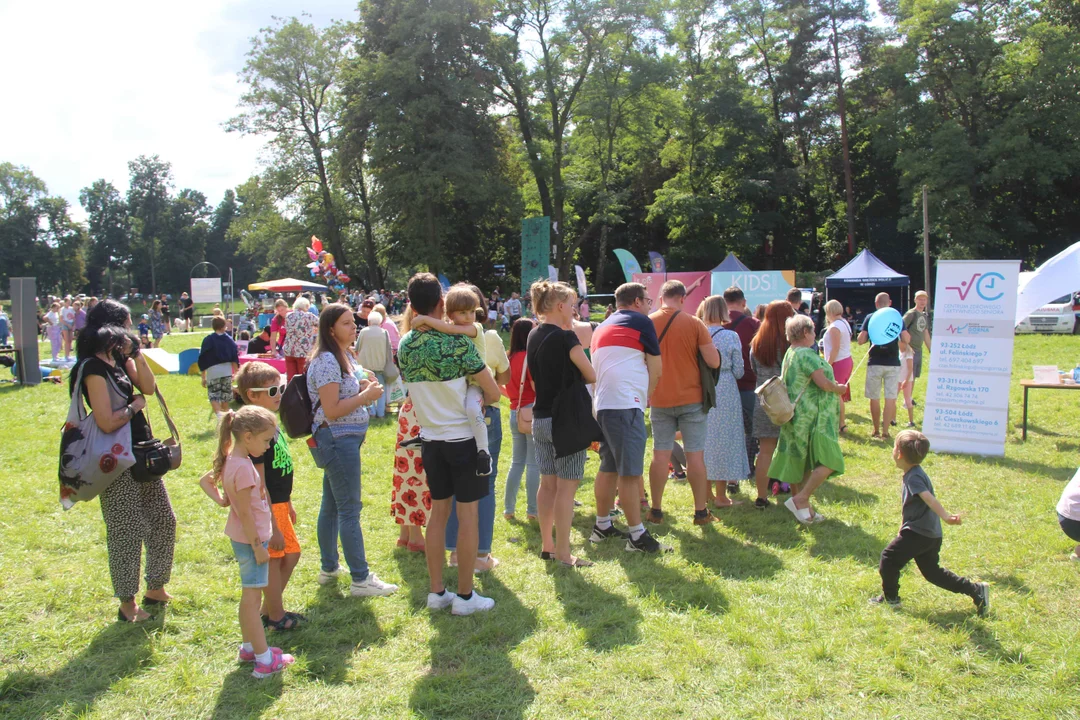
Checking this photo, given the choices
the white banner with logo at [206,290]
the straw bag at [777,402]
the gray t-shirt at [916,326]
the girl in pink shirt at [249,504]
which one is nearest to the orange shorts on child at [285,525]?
the girl in pink shirt at [249,504]

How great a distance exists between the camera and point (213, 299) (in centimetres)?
3738

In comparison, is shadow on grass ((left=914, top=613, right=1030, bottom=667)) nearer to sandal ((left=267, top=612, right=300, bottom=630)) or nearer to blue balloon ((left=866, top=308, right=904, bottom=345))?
sandal ((left=267, top=612, right=300, bottom=630))

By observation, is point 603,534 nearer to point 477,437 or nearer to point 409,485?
point 409,485

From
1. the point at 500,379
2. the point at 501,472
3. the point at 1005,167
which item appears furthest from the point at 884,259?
the point at 500,379

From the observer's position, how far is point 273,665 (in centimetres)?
328

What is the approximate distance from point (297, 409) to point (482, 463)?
103 centimetres

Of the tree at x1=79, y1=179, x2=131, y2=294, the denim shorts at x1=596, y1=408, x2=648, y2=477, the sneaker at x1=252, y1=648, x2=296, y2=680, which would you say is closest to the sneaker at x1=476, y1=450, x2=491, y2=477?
the denim shorts at x1=596, y1=408, x2=648, y2=477

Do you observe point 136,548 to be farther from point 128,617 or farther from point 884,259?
point 884,259

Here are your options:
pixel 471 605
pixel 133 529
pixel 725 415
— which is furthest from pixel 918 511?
pixel 133 529

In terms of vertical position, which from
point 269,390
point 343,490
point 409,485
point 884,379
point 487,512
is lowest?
point 487,512

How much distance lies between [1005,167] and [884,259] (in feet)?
23.9

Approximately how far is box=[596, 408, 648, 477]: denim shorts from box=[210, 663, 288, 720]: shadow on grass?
7.43ft

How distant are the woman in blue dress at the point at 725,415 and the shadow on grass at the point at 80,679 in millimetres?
3957

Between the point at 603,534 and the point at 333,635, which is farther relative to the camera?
the point at 603,534
